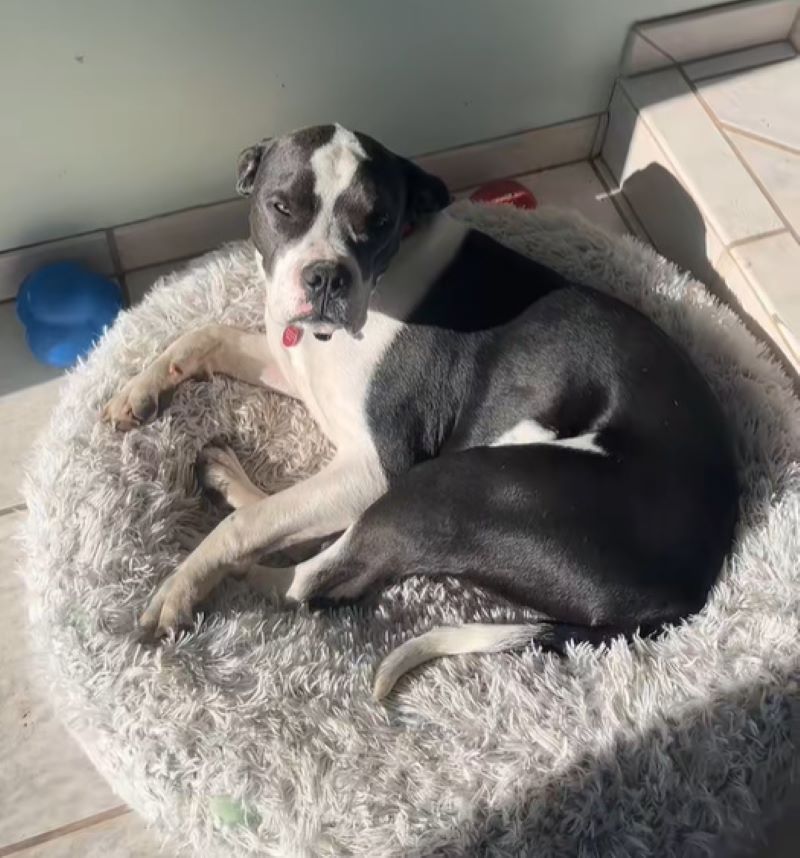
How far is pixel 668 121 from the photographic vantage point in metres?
2.42

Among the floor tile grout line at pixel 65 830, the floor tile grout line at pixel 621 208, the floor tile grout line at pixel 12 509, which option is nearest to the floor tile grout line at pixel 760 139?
the floor tile grout line at pixel 621 208

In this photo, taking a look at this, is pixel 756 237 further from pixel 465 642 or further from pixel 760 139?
pixel 465 642

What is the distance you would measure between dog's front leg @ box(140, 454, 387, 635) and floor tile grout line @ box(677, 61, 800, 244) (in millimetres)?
1161

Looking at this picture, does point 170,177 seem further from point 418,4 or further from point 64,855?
point 64,855

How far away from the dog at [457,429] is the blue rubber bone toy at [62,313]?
13.9 inches

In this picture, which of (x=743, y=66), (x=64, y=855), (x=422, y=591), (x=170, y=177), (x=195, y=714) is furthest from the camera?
(x=743, y=66)

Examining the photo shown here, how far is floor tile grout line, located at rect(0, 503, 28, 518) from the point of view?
207 centimetres

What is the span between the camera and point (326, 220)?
5.39 ft

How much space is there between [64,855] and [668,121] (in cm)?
203

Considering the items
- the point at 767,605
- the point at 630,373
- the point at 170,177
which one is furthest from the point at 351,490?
the point at 170,177

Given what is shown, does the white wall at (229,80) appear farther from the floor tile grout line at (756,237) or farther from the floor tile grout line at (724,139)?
the floor tile grout line at (756,237)

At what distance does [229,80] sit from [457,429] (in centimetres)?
92

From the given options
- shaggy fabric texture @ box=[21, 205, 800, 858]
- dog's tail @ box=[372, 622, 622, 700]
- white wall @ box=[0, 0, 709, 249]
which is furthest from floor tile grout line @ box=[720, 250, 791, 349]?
dog's tail @ box=[372, 622, 622, 700]

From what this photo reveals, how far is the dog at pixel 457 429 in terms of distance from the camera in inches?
63.5
